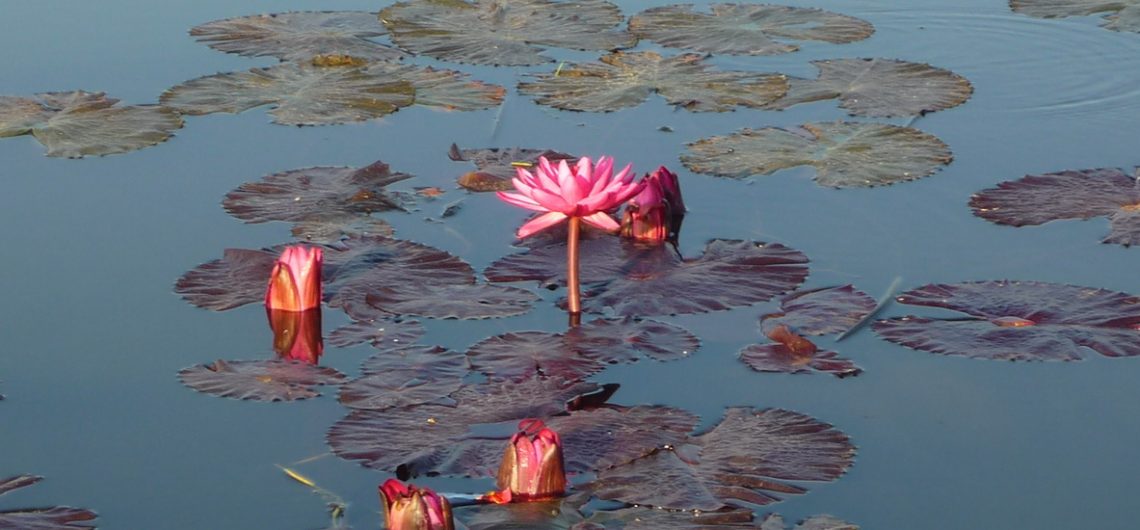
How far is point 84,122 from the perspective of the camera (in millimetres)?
5230

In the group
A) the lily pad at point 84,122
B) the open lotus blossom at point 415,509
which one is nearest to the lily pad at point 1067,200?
the open lotus blossom at point 415,509

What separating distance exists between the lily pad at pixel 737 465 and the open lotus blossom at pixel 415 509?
1.20 feet

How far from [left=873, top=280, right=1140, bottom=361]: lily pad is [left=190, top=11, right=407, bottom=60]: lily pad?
2.82 metres

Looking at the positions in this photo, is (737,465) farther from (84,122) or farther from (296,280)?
(84,122)

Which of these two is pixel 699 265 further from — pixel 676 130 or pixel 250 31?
pixel 250 31

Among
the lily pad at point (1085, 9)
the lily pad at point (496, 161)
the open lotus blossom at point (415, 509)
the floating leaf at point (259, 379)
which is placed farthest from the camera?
the lily pad at point (1085, 9)

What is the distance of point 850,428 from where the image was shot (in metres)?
3.30

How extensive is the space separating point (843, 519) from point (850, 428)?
0.43 meters

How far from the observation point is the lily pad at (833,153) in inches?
188

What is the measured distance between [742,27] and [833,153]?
4.95ft

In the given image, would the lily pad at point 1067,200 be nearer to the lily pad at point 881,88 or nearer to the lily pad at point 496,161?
the lily pad at point 881,88

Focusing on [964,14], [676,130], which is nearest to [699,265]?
[676,130]

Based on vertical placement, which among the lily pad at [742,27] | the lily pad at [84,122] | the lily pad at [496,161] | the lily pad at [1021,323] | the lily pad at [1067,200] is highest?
the lily pad at [742,27]

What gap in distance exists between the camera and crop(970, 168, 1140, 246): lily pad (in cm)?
444
